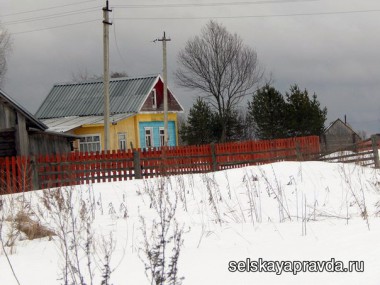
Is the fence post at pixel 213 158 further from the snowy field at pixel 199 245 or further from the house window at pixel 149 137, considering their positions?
the house window at pixel 149 137

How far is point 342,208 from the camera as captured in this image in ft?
32.8

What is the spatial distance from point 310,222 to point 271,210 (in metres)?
1.64

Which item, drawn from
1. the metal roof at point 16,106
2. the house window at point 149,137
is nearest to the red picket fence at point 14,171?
the metal roof at point 16,106

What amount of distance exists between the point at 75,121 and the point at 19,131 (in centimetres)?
1916

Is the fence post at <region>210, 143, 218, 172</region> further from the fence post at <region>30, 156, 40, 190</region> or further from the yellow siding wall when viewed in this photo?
the yellow siding wall

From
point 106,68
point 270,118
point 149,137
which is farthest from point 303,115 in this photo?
point 106,68

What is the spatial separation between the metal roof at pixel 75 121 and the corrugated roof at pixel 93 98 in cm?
57

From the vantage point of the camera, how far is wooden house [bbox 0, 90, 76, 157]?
22.2 metres

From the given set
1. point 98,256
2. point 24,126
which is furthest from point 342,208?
point 24,126

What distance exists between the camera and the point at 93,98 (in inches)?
1750

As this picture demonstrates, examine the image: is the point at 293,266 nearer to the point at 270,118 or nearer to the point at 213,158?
the point at 213,158

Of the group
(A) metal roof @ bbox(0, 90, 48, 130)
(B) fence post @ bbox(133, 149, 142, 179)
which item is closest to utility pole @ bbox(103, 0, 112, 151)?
(A) metal roof @ bbox(0, 90, 48, 130)

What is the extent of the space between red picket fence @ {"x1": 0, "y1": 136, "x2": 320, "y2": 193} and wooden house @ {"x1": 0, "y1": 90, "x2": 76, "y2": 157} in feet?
8.59

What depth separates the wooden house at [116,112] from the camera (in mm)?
41625
